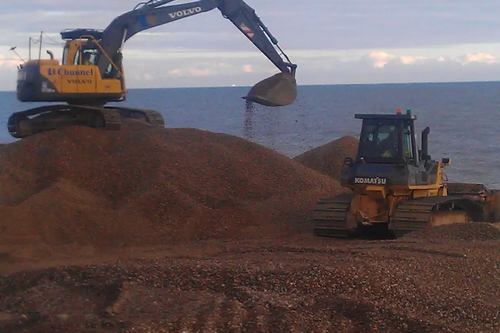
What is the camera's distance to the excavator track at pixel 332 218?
13.4m

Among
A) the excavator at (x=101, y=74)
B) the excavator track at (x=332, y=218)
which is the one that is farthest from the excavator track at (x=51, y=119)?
the excavator track at (x=332, y=218)

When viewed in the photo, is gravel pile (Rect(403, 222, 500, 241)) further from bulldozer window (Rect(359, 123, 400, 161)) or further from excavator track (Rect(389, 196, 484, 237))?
bulldozer window (Rect(359, 123, 400, 161))

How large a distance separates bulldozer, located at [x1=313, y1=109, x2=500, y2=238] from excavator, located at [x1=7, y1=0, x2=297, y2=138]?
5.37 meters

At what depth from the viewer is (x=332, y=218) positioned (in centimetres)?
1338

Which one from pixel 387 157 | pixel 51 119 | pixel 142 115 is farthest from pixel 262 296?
pixel 142 115

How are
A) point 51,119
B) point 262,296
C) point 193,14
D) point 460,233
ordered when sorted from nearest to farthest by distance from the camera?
point 262,296 → point 460,233 → point 51,119 → point 193,14

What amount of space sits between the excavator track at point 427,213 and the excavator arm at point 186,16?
661 cm

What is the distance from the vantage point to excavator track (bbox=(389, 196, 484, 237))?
12.8 m

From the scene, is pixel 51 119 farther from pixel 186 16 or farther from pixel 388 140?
pixel 388 140

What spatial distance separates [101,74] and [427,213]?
1020 cm

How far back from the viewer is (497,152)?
1464 inches

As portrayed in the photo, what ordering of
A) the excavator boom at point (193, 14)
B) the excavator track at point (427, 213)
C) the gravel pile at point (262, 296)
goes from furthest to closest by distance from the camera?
the excavator boom at point (193, 14)
the excavator track at point (427, 213)
the gravel pile at point (262, 296)

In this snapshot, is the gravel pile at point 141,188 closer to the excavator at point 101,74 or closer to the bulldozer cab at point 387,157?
the excavator at point 101,74

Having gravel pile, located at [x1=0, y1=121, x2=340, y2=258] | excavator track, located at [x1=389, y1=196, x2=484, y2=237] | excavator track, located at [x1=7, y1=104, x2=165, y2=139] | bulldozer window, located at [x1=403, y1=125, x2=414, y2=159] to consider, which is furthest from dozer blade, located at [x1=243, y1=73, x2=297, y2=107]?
excavator track, located at [x1=389, y1=196, x2=484, y2=237]
